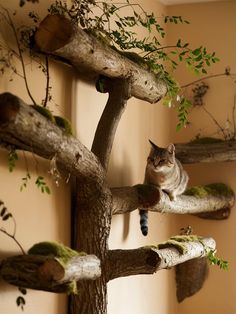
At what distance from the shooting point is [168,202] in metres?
3.20

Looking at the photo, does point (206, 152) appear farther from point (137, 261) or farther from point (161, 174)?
point (137, 261)

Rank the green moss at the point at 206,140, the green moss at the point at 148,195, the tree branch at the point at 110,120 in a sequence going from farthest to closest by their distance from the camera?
the green moss at the point at 206,140 < the green moss at the point at 148,195 < the tree branch at the point at 110,120

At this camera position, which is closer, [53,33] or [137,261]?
[53,33]

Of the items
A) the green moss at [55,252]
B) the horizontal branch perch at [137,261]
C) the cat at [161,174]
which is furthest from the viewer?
the cat at [161,174]

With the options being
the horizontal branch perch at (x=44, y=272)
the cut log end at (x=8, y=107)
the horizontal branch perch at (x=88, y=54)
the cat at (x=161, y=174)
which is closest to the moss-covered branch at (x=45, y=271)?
the horizontal branch perch at (x=44, y=272)

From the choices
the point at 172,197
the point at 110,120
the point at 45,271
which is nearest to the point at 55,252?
the point at 45,271

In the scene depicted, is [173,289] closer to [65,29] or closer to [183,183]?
[183,183]

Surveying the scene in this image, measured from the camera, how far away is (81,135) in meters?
2.88

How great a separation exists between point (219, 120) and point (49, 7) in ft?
5.68

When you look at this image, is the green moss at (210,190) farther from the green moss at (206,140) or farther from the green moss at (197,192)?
→ the green moss at (206,140)

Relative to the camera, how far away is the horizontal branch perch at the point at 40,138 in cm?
192

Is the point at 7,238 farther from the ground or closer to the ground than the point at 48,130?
closer to the ground

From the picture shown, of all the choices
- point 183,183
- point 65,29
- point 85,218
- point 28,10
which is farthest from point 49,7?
point 183,183

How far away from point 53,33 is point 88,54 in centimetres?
20
